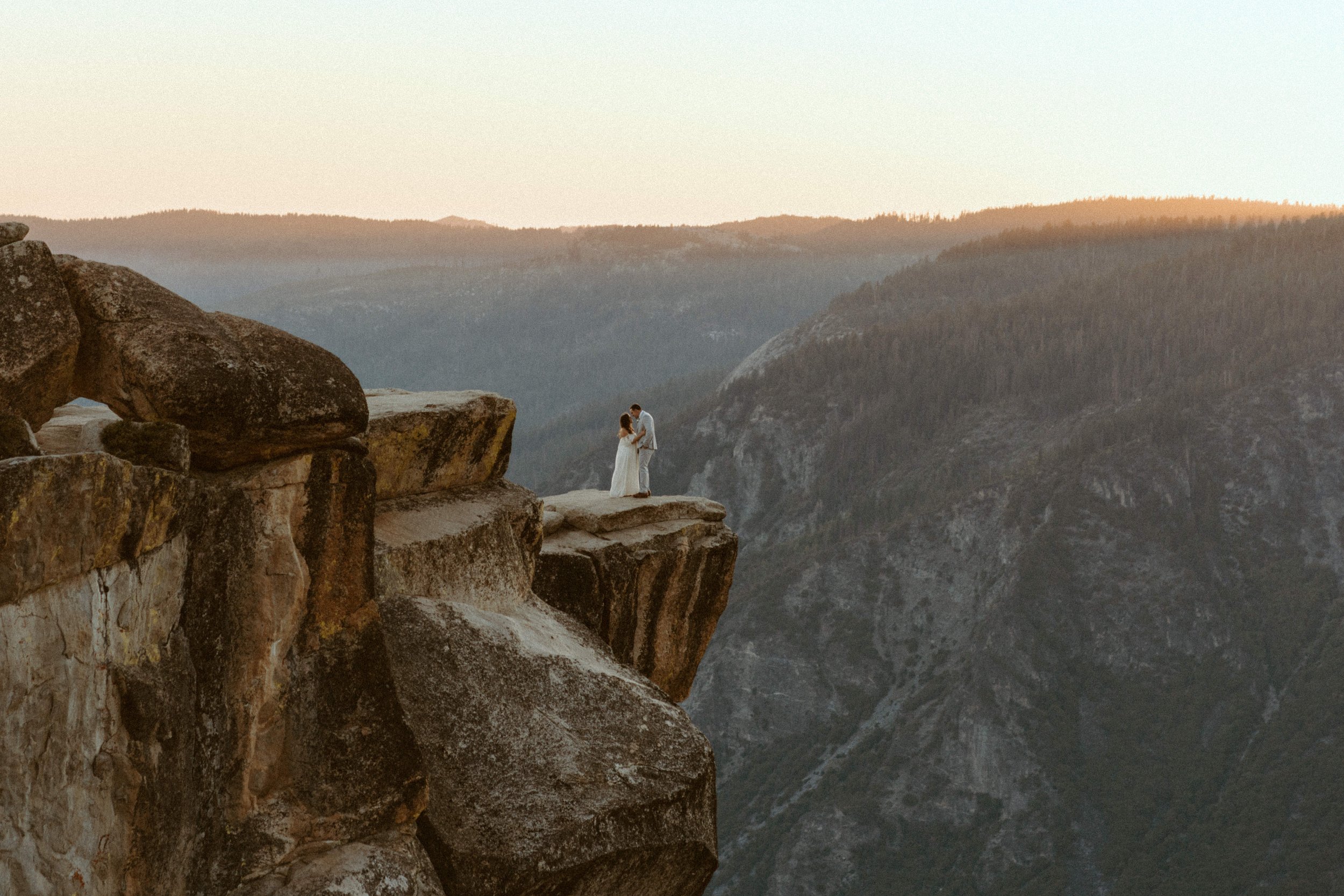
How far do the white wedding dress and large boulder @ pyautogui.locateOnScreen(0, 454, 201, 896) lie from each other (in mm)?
19259

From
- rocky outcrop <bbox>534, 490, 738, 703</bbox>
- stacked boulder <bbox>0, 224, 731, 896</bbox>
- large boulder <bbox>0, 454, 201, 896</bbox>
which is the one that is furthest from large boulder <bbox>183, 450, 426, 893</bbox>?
rocky outcrop <bbox>534, 490, 738, 703</bbox>

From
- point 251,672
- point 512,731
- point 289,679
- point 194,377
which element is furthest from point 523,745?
point 194,377

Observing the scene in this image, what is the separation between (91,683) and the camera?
16.6 meters

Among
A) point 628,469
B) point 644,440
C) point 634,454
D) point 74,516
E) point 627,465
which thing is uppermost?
point 74,516

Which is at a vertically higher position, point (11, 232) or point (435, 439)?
point (11, 232)

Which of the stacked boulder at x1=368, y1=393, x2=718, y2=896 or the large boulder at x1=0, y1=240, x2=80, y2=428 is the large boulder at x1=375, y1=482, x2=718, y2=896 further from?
the large boulder at x1=0, y1=240, x2=80, y2=428

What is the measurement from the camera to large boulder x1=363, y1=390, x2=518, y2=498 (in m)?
26.1

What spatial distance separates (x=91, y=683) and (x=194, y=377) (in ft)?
15.7

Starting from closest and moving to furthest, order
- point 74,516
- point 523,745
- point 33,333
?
point 74,516 < point 33,333 < point 523,745

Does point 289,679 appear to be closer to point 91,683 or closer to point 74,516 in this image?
point 91,683

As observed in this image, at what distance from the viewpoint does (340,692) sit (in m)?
20.1

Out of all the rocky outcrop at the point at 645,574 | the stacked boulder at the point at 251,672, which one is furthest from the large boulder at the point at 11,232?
the rocky outcrop at the point at 645,574

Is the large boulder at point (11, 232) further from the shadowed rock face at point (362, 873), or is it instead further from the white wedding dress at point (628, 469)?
the white wedding dress at point (628, 469)

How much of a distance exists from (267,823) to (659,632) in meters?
16.9
